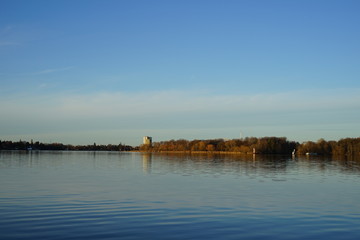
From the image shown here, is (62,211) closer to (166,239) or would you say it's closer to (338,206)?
(166,239)

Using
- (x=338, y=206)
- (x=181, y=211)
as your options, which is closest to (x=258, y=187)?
(x=338, y=206)

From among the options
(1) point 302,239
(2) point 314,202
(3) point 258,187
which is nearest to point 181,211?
(1) point 302,239

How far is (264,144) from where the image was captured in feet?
600

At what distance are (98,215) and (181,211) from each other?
14.3 ft

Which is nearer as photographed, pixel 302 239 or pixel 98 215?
pixel 302 239

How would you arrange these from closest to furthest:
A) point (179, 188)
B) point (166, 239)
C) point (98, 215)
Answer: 1. point (166, 239)
2. point (98, 215)
3. point (179, 188)

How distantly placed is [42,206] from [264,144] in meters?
169

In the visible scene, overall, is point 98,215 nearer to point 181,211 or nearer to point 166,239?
point 181,211

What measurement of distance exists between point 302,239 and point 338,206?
30.2ft

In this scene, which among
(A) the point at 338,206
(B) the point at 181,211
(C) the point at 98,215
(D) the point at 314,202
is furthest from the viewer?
(D) the point at 314,202

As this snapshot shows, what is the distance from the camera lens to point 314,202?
Result: 24250 millimetres

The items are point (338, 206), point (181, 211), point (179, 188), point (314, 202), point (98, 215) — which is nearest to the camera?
point (98, 215)

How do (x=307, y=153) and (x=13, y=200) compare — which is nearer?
(x=13, y=200)

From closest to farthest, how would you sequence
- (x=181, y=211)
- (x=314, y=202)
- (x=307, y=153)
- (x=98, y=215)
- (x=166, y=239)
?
(x=166, y=239)
(x=98, y=215)
(x=181, y=211)
(x=314, y=202)
(x=307, y=153)
